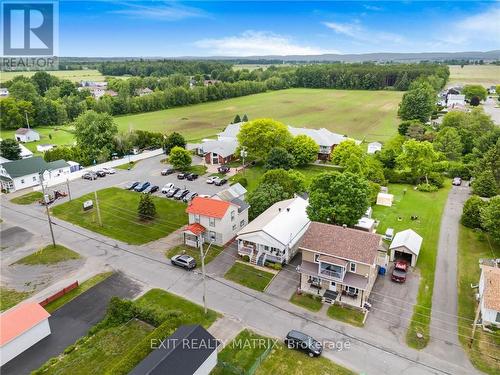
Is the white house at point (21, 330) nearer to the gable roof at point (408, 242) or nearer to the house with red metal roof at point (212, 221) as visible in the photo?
the house with red metal roof at point (212, 221)

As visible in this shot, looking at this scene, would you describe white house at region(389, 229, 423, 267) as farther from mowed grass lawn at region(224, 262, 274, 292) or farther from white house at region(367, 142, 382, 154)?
white house at region(367, 142, 382, 154)

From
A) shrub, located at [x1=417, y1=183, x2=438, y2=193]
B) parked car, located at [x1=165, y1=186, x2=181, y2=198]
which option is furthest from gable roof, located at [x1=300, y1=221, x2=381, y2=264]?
shrub, located at [x1=417, y1=183, x2=438, y2=193]

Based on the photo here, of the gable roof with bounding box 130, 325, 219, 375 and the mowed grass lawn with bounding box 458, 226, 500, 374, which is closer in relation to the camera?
the gable roof with bounding box 130, 325, 219, 375

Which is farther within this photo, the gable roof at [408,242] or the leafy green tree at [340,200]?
the leafy green tree at [340,200]

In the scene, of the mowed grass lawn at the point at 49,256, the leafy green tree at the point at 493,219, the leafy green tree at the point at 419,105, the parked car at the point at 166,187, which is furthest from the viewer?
the leafy green tree at the point at 419,105

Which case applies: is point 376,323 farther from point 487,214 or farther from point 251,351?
point 487,214

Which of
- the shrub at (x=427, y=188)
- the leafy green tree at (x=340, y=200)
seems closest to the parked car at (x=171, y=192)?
the leafy green tree at (x=340, y=200)
